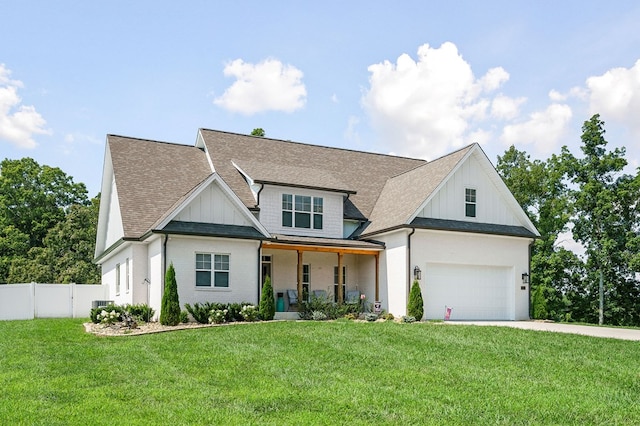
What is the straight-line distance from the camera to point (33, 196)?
53.8 m

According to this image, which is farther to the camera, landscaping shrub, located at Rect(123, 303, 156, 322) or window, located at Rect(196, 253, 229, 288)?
window, located at Rect(196, 253, 229, 288)

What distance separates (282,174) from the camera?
25.9 meters

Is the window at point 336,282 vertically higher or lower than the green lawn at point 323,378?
higher

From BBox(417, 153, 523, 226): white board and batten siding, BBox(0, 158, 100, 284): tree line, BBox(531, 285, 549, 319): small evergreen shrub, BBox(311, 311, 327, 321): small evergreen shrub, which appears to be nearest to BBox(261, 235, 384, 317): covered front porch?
BBox(311, 311, 327, 321): small evergreen shrub

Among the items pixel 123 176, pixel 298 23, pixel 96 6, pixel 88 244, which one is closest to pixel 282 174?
pixel 123 176

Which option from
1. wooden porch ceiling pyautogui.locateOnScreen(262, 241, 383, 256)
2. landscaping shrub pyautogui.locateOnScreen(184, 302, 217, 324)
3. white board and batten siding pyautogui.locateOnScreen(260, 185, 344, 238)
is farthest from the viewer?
white board and batten siding pyautogui.locateOnScreen(260, 185, 344, 238)

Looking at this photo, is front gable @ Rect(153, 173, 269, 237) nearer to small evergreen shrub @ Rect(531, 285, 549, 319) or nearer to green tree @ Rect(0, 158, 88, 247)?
small evergreen shrub @ Rect(531, 285, 549, 319)

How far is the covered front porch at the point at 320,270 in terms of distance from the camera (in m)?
24.1

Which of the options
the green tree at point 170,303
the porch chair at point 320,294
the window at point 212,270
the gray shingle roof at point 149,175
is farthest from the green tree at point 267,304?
the gray shingle roof at point 149,175

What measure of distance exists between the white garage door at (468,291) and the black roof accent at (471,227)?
1446 millimetres

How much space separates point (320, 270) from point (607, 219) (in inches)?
638

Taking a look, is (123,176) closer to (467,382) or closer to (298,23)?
(298,23)

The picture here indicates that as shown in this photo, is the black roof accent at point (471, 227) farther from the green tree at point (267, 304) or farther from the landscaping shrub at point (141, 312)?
the landscaping shrub at point (141, 312)

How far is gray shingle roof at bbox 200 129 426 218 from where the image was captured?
86.2 ft
